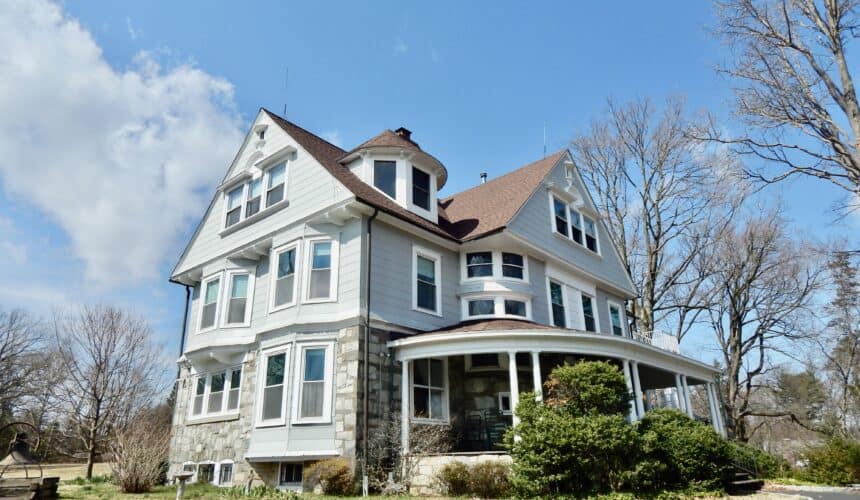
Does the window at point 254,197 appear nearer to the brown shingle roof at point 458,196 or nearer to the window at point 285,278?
the brown shingle roof at point 458,196

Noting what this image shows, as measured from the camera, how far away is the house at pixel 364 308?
1269 cm

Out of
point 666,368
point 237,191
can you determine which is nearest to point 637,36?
point 666,368

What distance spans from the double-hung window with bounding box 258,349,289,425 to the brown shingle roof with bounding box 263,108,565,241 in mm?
4603

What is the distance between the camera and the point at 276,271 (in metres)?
14.8

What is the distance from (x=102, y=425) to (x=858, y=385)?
40.2 metres

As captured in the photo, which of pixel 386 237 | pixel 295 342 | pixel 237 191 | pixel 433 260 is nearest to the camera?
pixel 295 342

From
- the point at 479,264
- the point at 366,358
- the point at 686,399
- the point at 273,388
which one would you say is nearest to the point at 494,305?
the point at 479,264

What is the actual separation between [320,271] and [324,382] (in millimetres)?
2851

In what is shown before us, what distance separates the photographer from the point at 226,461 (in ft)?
47.4

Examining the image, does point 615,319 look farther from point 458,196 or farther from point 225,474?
point 225,474

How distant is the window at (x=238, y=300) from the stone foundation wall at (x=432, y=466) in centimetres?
697

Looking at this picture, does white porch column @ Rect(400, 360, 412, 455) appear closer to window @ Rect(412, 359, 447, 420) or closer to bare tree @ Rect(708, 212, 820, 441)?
window @ Rect(412, 359, 447, 420)

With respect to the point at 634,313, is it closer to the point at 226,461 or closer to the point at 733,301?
the point at 733,301

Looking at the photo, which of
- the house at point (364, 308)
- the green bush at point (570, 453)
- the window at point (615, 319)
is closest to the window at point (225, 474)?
the house at point (364, 308)
